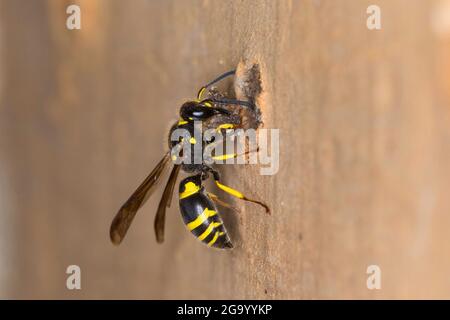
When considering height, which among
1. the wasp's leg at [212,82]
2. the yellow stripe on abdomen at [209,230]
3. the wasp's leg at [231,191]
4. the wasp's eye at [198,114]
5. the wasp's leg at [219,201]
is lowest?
the yellow stripe on abdomen at [209,230]

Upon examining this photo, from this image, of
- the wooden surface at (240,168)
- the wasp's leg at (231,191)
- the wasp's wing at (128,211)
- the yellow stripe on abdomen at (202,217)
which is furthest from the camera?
the wasp's wing at (128,211)

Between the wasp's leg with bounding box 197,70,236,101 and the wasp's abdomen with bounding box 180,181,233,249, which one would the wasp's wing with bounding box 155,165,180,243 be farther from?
the wasp's leg with bounding box 197,70,236,101

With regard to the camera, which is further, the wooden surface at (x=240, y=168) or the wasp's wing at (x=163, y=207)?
the wasp's wing at (x=163, y=207)

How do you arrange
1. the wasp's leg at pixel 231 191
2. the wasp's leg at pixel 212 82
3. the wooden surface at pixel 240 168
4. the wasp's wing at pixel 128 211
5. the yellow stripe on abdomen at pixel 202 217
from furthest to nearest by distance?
the wasp's wing at pixel 128 211, the yellow stripe on abdomen at pixel 202 217, the wasp's leg at pixel 212 82, the wasp's leg at pixel 231 191, the wooden surface at pixel 240 168

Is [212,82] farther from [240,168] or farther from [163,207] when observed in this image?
[163,207]

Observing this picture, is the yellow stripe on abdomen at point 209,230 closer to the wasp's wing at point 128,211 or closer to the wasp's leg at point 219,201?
the wasp's leg at point 219,201

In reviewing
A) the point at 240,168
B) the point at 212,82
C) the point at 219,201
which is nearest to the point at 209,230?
the point at 219,201


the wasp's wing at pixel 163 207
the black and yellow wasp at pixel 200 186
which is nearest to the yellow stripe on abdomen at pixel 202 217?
the black and yellow wasp at pixel 200 186
